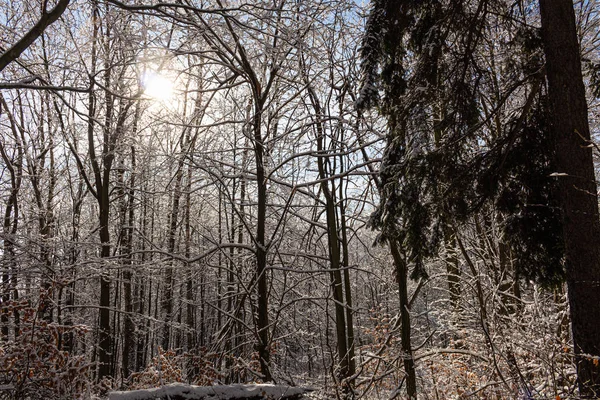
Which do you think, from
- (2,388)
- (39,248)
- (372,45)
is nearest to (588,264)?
(372,45)

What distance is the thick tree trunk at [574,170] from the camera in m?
3.57

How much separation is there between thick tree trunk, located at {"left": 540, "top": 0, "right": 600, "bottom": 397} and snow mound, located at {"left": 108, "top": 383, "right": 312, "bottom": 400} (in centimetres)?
279

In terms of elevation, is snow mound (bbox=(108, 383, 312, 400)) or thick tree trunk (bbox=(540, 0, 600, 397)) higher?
thick tree trunk (bbox=(540, 0, 600, 397))

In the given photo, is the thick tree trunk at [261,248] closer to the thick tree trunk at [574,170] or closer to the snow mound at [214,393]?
the snow mound at [214,393]

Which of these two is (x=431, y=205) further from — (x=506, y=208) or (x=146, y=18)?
(x=146, y=18)

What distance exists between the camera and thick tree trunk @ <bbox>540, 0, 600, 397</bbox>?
11.7ft

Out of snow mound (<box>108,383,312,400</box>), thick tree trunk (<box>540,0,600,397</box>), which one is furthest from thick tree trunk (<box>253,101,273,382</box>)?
thick tree trunk (<box>540,0,600,397</box>)

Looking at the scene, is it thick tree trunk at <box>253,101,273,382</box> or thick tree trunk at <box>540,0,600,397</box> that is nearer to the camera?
thick tree trunk at <box>540,0,600,397</box>

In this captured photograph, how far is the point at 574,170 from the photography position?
376cm

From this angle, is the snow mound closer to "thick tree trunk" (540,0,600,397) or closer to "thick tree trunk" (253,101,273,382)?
"thick tree trunk" (253,101,273,382)

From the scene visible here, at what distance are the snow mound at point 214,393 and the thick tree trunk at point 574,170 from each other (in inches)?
110

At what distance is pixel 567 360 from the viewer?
4152 millimetres

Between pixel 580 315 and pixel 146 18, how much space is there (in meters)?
6.86

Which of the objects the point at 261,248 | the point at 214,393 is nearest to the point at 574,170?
the point at 261,248
